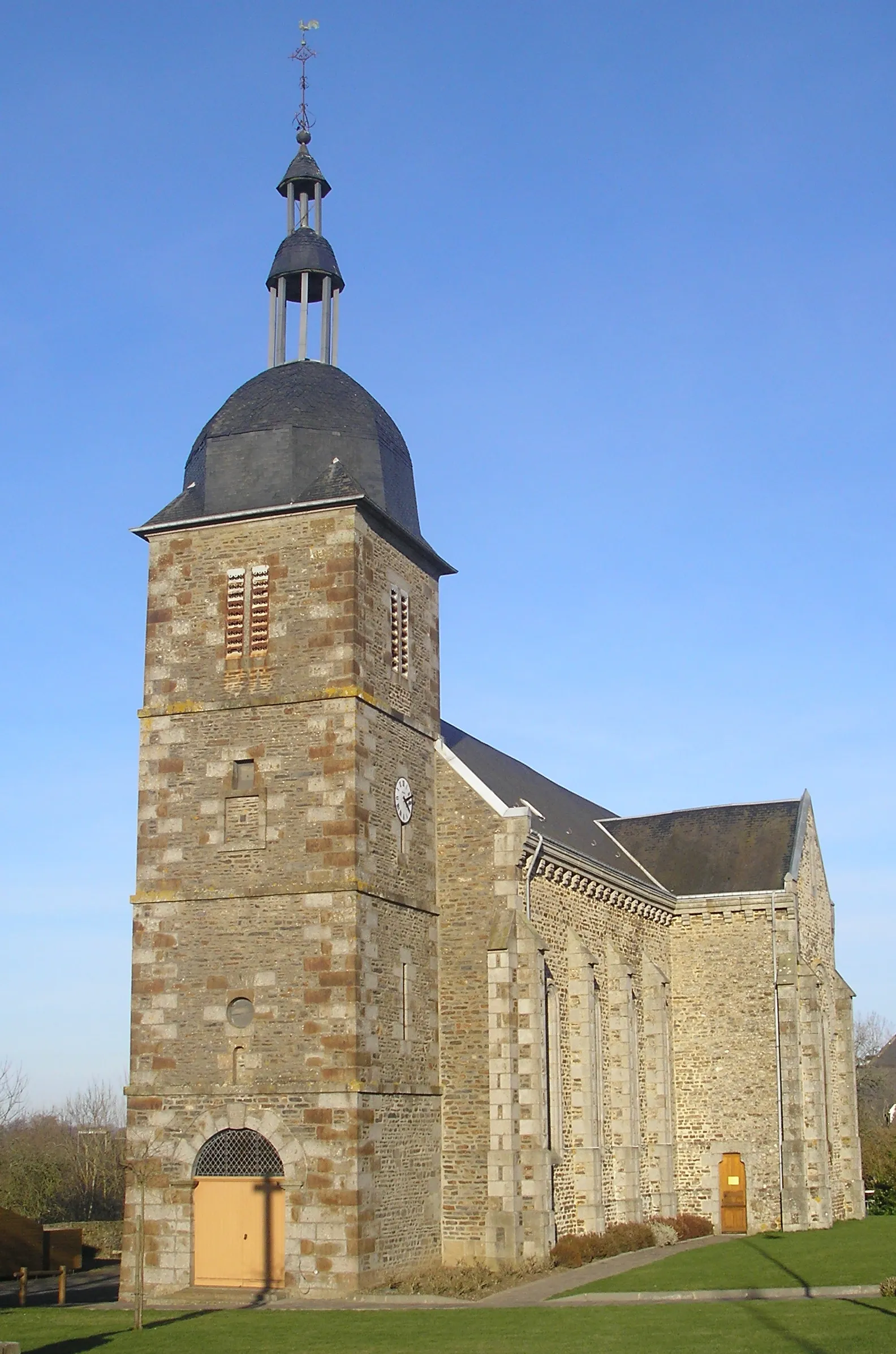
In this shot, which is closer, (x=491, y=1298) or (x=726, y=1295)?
(x=726, y=1295)

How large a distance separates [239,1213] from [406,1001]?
4.48m

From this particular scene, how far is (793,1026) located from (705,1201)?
454 cm

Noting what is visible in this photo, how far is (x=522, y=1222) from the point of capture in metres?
26.1

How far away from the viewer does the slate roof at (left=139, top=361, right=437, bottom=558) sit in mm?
27250

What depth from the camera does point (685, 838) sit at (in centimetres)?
4066

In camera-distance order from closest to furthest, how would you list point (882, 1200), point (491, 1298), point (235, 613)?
point (491, 1298)
point (235, 613)
point (882, 1200)

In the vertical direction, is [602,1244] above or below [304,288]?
below

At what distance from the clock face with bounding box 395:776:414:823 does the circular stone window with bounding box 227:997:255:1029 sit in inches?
167

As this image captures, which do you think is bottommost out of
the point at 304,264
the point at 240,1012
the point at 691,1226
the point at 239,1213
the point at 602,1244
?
the point at 691,1226

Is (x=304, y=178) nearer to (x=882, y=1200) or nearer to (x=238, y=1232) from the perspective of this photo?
(x=238, y=1232)

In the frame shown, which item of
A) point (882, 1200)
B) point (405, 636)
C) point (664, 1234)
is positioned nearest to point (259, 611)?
point (405, 636)

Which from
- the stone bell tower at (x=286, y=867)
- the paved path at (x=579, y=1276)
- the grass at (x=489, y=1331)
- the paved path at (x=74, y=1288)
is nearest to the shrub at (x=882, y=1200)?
the paved path at (x=579, y=1276)

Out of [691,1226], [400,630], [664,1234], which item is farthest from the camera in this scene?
[691,1226]

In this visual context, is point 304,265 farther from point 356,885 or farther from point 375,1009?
point 375,1009
